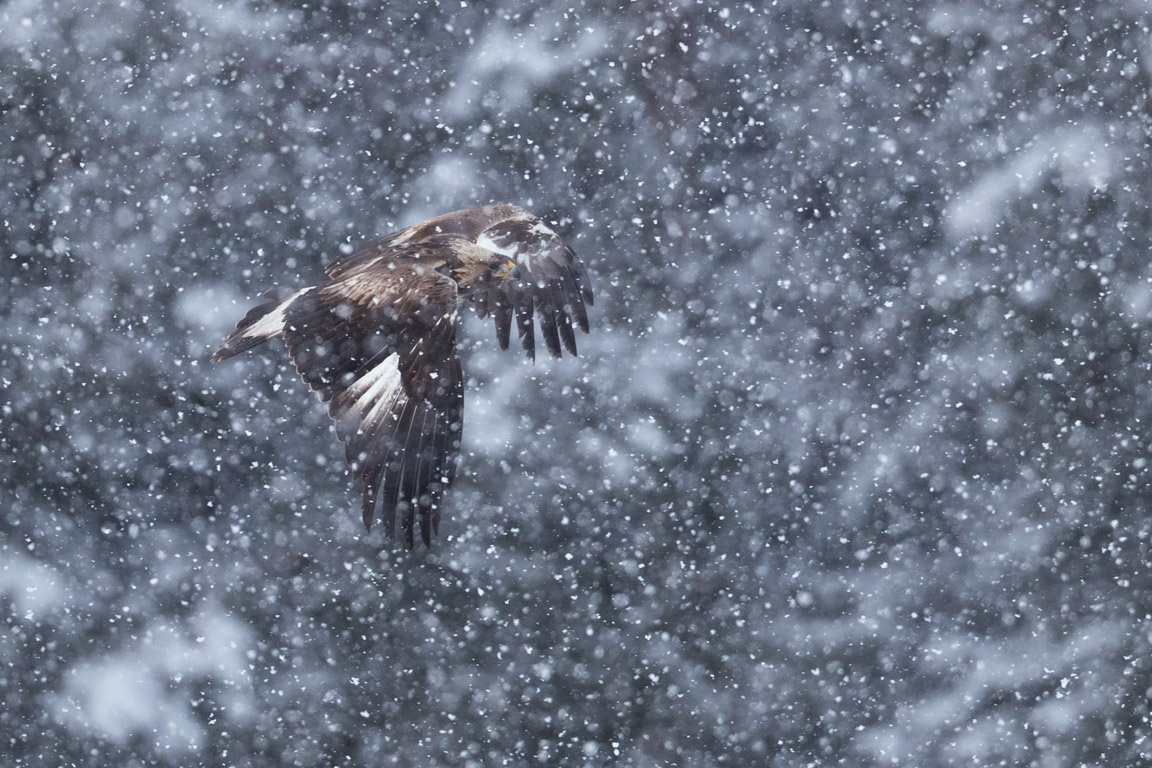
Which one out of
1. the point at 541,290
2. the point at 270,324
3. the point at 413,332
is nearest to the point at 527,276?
the point at 541,290

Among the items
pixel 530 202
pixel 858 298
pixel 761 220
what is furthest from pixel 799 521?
pixel 530 202

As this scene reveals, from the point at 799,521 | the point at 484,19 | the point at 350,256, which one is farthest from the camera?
the point at 799,521

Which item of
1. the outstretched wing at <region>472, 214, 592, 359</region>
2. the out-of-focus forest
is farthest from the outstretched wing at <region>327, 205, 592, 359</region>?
the out-of-focus forest

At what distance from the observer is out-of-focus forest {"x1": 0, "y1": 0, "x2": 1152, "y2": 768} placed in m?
3.04

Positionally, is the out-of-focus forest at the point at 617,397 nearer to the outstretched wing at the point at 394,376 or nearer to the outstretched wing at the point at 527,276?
the outstretched wing at the point at 527,276

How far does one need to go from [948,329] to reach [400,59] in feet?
6.08

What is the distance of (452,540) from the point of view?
3449 mm

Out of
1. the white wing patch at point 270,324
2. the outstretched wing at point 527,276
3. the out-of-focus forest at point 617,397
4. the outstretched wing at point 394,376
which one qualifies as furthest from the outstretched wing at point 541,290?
the out-of-focus forest at point 617,397

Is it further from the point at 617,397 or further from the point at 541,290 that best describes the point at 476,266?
the point at 617,397

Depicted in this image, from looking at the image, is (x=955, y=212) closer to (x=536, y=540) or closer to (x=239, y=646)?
(x=536, y=540)

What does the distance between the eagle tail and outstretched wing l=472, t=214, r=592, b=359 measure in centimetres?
42

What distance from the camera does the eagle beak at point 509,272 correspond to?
198 centimetres

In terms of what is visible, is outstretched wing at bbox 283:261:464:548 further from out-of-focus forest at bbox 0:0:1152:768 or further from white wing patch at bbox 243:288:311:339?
out-of-focus forest at bbox 0:0:1152:768

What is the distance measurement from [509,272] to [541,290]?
0.07 metres
